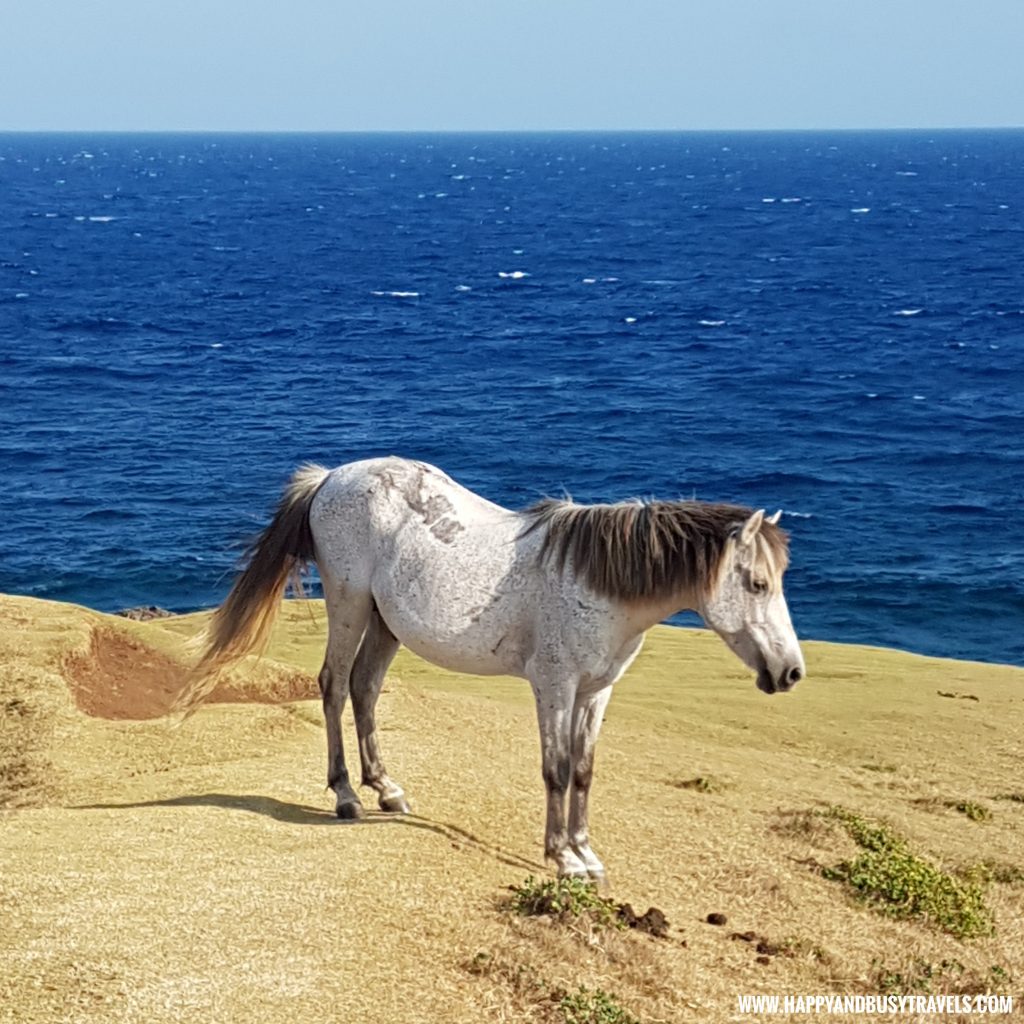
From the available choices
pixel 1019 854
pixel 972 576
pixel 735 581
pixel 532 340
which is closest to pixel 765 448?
pixel 972 576

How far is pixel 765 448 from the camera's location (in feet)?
137

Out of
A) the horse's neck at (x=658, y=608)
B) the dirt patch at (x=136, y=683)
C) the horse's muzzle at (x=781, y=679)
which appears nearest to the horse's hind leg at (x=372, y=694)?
the horse's neck at (x=658, y=608)

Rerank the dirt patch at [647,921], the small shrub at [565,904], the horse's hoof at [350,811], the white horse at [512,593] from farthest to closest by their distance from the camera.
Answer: the horse's hoof at [350,811], the white horse at [512,593], the dirt patch at [647,921], the small shrub at [565,904]

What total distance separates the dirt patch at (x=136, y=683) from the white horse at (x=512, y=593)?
3.17m

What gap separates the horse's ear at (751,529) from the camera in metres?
9.09

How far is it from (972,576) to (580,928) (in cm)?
2426

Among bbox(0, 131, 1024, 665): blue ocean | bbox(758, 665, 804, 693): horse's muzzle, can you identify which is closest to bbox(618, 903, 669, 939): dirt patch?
bbox(758, 665, 804, 693): horse's muzzle

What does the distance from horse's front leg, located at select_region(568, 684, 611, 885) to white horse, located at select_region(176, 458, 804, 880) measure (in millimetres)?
11

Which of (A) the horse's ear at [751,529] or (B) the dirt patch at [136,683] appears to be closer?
(A) the horse's ear at [751,529]

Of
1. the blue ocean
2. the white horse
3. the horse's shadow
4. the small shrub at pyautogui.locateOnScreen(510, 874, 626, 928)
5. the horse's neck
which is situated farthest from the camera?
the blue ocean

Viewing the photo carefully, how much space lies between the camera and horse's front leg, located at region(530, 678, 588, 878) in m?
→ 9.73

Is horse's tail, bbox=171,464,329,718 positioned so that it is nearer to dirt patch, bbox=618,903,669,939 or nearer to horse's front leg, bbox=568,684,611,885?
horse's front leg, bbox=568,684,611,885

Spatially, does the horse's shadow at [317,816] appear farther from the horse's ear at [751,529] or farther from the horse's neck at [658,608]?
the horse's ear at [751,529]

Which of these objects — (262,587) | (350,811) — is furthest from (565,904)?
(262,587)
